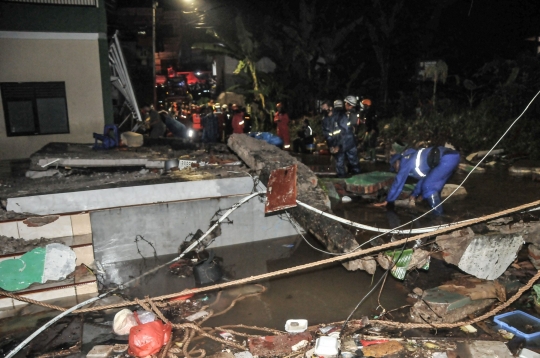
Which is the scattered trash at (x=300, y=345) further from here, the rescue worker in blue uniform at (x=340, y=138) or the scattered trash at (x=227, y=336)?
the rescue worker in blue uniform at (x=340, y=138)

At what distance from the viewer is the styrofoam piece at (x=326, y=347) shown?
3.58 meters

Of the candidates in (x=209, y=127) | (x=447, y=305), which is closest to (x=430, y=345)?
(x=447, y=305)

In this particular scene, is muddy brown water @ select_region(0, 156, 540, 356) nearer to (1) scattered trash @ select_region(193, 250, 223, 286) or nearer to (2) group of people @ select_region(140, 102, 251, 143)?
(1) scattered trash @ select_region(193, 250, 223, 286)

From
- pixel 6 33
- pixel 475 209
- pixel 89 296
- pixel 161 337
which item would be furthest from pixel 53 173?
pixel 475 209

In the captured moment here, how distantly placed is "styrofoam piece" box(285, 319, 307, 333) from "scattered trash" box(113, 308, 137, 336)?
159 centimetres

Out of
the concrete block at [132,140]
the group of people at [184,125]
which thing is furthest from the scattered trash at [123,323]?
the group of people at [184,125]

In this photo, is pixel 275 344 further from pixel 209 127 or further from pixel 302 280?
pixel 209 127

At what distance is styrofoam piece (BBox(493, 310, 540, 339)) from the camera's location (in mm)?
3883

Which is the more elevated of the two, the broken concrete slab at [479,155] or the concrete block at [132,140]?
the concrete block at [132,140]

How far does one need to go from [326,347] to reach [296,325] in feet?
2.03

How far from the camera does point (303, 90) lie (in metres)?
16.5

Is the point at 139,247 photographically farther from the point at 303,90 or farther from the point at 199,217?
the point at 303,90

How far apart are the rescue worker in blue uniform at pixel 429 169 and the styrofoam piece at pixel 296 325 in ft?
10.8

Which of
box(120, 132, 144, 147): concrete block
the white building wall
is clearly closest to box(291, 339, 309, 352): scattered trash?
box(120, 132, 144, 147): concrete block
